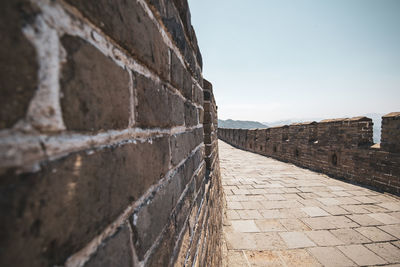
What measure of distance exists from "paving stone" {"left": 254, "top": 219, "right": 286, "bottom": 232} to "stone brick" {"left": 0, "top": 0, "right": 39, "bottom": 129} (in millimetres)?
3899

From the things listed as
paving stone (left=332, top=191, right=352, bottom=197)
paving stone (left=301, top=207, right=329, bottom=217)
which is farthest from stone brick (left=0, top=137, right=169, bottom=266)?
paving stone (left=332, top=191, right=352, bottom=197)

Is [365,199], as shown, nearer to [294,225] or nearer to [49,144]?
[294,225]

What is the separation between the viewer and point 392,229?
3311mm

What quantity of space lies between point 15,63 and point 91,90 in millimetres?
120

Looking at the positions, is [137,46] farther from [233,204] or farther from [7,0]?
[233,204]

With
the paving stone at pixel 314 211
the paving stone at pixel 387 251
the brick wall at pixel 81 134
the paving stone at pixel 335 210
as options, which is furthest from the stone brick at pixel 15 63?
the paving stone at pixel 335 210

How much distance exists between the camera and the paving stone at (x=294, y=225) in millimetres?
3438

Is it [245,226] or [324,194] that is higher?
[324,194]

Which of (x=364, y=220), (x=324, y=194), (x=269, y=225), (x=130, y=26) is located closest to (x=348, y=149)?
(x=324, y=194)

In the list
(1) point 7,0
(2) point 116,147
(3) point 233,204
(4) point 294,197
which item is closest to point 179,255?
(2) point 116,147

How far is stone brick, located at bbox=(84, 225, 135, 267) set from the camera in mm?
343

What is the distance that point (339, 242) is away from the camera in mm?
3051

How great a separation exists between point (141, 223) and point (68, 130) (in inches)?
12.5

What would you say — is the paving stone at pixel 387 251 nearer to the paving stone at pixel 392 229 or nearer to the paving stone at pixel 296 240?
the paving stone at pixel 392 229
